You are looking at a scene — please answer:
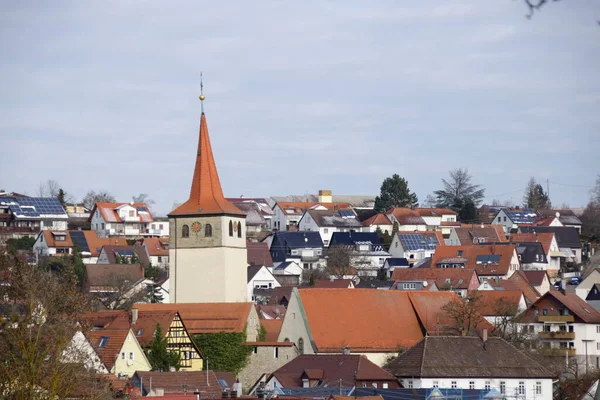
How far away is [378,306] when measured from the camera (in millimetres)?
75375

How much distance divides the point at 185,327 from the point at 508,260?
160 ft

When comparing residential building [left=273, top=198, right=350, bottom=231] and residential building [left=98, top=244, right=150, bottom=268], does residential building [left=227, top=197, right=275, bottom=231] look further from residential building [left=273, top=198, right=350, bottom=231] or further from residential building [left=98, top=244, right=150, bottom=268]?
residential building [left=98, top=244, right=150, bottom=268]

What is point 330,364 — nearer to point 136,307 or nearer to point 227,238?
point 136,307

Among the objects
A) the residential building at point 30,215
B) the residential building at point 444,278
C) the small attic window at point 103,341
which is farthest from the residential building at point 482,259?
the small attic window at point 103,341

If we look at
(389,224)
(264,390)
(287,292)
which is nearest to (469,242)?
(389,224)

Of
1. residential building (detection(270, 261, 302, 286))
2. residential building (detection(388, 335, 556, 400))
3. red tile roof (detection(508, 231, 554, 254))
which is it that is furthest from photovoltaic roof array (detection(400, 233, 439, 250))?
residential building (detection(388, 335, 556, 400))

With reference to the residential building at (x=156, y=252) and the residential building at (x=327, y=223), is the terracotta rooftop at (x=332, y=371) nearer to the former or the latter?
the residential building at (x=156, y=252)

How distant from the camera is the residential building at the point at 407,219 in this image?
474 ft

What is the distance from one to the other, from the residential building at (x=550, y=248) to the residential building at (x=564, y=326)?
39565 mm

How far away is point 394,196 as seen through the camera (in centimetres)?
15350

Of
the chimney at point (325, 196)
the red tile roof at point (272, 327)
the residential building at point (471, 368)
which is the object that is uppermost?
the chimney at point (325, 196)

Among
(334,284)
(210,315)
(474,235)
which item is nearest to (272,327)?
(210,315)

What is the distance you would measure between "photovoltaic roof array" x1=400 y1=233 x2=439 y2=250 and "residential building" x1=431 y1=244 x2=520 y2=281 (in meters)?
10.4

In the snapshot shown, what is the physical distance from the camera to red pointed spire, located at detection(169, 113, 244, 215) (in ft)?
271
